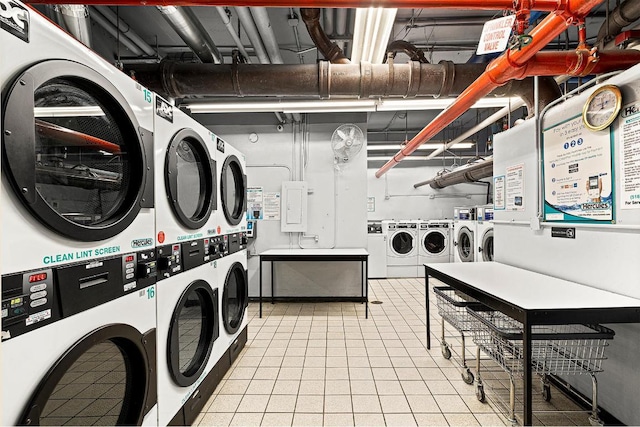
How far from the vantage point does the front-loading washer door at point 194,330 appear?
1757 millimetres

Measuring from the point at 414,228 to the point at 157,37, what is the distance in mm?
5439

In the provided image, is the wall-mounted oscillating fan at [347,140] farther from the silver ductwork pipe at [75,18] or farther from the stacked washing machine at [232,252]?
the silver ductwork pipe at [75,18]

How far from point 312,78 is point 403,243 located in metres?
4.58

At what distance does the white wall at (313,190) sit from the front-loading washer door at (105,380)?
130 inches

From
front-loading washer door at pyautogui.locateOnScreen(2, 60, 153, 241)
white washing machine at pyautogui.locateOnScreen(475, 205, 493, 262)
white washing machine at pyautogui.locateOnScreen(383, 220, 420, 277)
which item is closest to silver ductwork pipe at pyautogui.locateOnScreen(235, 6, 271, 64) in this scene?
front-loading washer door at pyautogui.locateOnScreen(2, 60, 153, 241)

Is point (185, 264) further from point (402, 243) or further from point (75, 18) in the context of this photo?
point (402, 243)

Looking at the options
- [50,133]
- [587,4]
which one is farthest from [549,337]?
[50,133]

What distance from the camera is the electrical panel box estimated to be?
4703 mm

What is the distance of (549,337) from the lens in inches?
67.1

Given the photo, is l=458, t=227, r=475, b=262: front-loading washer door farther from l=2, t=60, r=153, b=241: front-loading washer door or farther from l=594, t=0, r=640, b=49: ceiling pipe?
l=2, t=60, r=153, b=241: front-loading washer door

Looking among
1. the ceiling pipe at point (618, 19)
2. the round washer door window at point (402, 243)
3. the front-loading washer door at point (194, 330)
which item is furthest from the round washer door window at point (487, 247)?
the front-loading washer door at point (194, 330)

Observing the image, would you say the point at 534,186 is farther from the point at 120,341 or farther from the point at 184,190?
the point at 120,341

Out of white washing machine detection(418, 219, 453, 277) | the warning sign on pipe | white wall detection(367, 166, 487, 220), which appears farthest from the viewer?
white wall detection(367, 166, 487, 220)

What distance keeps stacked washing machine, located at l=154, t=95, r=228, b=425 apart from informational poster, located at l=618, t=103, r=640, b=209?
2.61 metres
